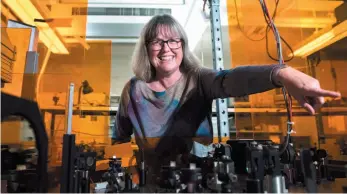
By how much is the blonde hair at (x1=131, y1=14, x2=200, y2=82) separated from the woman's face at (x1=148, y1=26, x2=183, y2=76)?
0.02 meters

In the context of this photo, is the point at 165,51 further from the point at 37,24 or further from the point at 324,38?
the point at 324,38

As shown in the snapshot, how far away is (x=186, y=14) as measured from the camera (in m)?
1.28

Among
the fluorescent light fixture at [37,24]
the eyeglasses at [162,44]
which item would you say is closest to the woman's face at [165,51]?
the eyeglasses at [162,44]

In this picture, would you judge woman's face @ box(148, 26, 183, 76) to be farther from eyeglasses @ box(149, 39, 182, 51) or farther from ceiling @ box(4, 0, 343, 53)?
ceiling @ box(4, 0, 343, 53)

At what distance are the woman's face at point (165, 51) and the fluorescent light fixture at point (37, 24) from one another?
0.40 meters

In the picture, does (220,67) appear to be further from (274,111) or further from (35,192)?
(35,192)

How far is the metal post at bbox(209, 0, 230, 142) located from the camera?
1110mm

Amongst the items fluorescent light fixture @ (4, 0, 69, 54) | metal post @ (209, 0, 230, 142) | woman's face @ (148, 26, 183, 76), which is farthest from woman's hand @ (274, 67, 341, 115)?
fluorescent light fixture @ (4, 0, 69, 54)

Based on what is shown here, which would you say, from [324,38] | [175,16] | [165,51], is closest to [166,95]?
[165,51]

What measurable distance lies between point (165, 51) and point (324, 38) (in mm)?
824

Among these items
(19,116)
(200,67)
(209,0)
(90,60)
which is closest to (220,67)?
(200,67)

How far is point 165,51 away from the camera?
1131mm

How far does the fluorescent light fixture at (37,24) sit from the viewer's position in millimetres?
1086

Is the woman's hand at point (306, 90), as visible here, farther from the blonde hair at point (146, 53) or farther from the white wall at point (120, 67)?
the white wall at point (120, 67)
